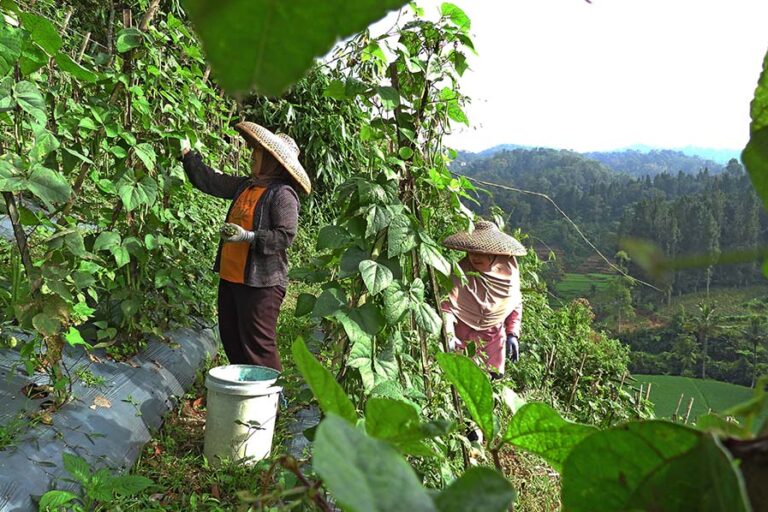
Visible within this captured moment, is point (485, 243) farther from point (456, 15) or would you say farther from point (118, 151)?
point (118, 151)

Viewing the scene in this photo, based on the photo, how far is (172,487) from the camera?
2080 mm

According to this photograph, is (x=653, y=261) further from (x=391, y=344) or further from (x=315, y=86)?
(x=315, y=86)

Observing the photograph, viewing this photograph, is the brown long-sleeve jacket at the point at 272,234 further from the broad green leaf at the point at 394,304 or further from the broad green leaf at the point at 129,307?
the broad green leaf at the point at 394,304

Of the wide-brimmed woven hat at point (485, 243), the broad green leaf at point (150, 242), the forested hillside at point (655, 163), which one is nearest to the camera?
the broad green leaf at point (150, 242)

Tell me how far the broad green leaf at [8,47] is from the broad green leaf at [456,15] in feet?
3.44

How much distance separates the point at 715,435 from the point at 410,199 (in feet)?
5.43

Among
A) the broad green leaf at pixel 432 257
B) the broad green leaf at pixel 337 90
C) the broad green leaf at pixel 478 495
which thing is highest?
the broad green leaf at pixel 337 90

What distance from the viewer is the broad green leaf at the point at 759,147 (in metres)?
0.22

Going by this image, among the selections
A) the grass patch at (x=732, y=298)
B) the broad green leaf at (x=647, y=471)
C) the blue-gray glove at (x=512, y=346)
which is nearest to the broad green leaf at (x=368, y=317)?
the grass patch at (x=732, y=298)

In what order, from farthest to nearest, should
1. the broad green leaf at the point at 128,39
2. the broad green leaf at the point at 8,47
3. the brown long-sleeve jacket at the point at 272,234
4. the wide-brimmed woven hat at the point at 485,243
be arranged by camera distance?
the wide-brimmed woven hat at the point at 485,243 < the brown long-sleeve jacket at the point at 272,234 < the broad green leaf at the point at 128,39 < the broad green leaf at the point at 8,47

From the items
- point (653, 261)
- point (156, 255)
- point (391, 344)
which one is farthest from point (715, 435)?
point (156, 255)

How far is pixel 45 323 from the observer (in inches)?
70.2

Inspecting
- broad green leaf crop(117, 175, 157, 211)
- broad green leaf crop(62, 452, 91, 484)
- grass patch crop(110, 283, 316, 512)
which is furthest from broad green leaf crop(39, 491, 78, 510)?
broad green leaf crop(117, 175, 157, 211)

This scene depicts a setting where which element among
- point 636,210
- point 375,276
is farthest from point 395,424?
point 636,210
